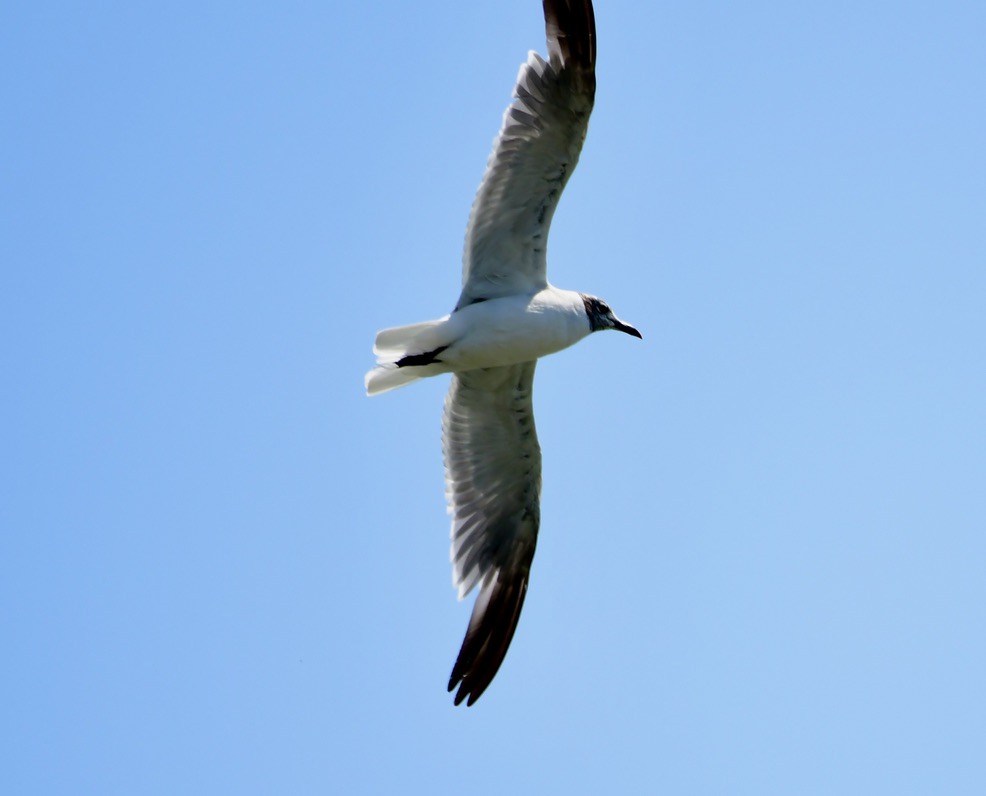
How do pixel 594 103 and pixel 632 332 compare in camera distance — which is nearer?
pixel 594 103

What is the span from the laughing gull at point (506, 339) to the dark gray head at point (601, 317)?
0.01 m

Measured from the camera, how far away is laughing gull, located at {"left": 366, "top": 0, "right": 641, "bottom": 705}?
9828 mm

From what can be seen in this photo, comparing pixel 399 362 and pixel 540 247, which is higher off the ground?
pixel 540 247

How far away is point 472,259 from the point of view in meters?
10.2

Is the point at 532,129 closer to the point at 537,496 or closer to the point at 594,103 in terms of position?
the point at 594,103

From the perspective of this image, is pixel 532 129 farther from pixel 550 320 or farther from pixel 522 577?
pixel 522 577

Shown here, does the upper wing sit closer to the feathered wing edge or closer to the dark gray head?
the dark gray head

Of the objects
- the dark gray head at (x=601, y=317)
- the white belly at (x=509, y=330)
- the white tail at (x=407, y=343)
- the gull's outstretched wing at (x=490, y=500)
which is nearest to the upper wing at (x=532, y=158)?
the white belly at (x=509, y=330)

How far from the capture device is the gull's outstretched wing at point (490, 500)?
10.9m

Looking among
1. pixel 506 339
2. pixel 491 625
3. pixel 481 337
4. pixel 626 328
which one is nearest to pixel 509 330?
pixel 506 339

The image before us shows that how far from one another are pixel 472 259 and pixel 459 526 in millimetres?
2237

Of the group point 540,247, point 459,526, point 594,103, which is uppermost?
point 594,103

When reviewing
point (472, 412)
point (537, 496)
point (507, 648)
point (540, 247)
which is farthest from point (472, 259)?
point (507, 648)

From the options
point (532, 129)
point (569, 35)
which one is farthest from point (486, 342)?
point (569, 35)
